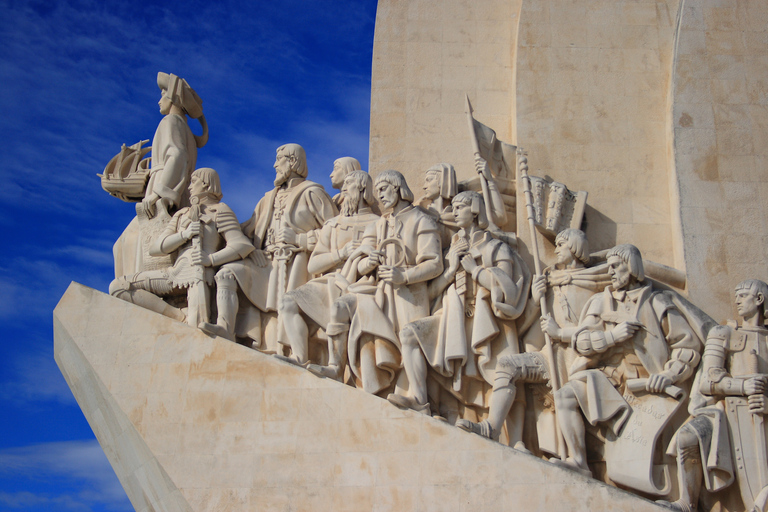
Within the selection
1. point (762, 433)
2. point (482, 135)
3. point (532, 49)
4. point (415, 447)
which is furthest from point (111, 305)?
point (762, 433)

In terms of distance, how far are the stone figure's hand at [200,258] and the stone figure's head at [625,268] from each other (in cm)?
368

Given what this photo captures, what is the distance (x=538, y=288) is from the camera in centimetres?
888

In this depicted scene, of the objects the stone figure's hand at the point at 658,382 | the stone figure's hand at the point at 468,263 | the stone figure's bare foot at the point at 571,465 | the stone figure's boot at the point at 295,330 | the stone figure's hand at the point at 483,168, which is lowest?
the stone figure's bare foot at the point at 571,465

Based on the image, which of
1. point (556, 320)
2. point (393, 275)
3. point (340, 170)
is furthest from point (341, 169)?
point (556, 320)

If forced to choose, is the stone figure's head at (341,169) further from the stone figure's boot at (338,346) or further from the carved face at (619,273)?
the carved face at (619,273)

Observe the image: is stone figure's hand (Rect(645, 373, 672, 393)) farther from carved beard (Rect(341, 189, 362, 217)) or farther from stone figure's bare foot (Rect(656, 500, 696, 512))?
carved beard (Rect(341, 189, 362, 217))

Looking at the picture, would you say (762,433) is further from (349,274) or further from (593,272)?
(349,274)

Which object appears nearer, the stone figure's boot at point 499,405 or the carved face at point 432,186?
the stone figure's boot at point 499,405

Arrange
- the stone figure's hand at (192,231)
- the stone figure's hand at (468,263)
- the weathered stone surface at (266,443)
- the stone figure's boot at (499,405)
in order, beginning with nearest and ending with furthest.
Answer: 1. the weathered stone surface at (266,443)
2. the stone figure's boot at (499,405)
3. the stone figure's hand at (468,263)
4. the stone figure's hand at (192,231)

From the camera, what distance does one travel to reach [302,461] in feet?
26.6

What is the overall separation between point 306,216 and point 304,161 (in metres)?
0.69

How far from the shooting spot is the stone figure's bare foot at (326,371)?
844 cm

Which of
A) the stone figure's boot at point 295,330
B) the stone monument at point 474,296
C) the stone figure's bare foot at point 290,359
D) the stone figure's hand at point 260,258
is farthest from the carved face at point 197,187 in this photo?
the stone figure's bare foot at point 290,359

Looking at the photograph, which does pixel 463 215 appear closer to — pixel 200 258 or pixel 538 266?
pixel 538 266
